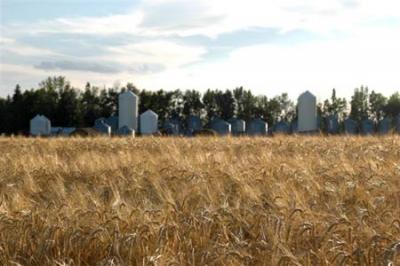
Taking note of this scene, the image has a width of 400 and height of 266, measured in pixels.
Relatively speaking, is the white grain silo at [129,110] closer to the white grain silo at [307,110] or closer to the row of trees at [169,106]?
the white grain silo at [307,110]

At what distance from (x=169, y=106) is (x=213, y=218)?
278 ft

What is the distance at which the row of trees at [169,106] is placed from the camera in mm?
80188

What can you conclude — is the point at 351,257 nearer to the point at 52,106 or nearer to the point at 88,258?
the point at 88,258

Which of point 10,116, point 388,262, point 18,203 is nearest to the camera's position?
point 388,262

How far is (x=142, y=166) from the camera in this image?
9.13m

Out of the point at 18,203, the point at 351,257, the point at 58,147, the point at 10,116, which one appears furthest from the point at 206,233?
the point at 10,116

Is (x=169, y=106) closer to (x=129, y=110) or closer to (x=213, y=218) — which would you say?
(x=129, y=110)

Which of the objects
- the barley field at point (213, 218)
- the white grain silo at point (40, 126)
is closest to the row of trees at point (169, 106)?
the white grain silo at point (40, 126)

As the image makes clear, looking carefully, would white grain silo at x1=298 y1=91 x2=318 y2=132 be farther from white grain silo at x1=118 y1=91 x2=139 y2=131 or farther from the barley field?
the barley field

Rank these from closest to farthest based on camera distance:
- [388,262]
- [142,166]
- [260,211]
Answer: [388,262] < [260,211] < [142,166]

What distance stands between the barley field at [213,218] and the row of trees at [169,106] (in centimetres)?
6785

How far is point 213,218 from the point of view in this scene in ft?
16.6

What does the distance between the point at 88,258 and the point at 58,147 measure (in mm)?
10637

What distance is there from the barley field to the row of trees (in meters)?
67.9
